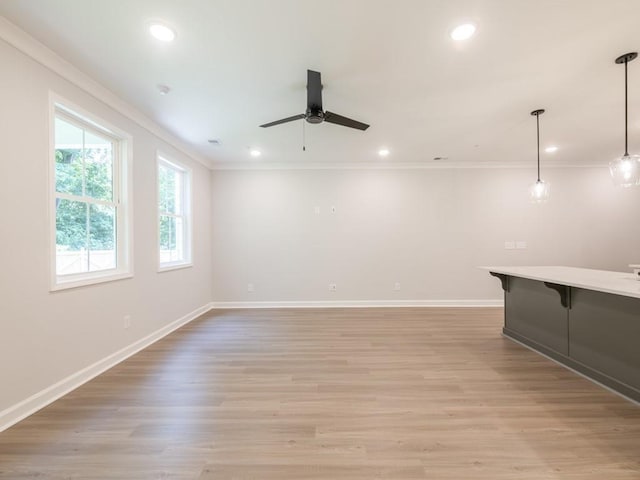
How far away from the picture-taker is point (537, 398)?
227 centimetres

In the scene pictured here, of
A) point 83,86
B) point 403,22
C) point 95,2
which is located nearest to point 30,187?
point 83,86

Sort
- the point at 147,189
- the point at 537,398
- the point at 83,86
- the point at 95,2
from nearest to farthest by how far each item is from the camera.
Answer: the point at 95,2 → the point at 537,398 → the point at 83,86 → the point at 147,189

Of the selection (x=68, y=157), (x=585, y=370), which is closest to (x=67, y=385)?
(x=68, y=157)

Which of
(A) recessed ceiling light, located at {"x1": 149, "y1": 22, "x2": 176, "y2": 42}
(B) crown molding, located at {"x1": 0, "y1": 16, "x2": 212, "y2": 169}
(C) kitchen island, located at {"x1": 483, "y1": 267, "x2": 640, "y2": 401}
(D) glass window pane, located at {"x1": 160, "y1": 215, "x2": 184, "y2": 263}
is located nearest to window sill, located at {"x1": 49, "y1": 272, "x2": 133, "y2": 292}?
(D) glass window pane, located at {"x1": 160, "y1": 215, "x2": 184, "y2": 263}

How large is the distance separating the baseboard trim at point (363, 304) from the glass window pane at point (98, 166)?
2.94 meters

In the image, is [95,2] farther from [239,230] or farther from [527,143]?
[527,143]

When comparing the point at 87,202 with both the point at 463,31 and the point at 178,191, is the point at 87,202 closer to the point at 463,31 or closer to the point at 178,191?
the point at 178,191

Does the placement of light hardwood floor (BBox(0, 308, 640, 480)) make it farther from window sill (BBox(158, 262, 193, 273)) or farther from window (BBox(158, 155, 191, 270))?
window (BBox(158, 155, 191, 270))

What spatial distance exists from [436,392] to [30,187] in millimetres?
3435

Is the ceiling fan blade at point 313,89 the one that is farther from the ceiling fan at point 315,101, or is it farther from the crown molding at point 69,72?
the crown molding at point 69,72

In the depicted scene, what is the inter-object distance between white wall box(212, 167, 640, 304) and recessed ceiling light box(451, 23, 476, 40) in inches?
135

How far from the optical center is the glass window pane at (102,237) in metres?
2.80

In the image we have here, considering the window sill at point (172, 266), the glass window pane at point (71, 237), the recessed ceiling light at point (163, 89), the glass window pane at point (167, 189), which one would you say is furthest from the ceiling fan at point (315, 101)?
the window sill at point (172, 266)

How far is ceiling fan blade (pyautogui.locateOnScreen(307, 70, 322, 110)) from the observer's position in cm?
241
